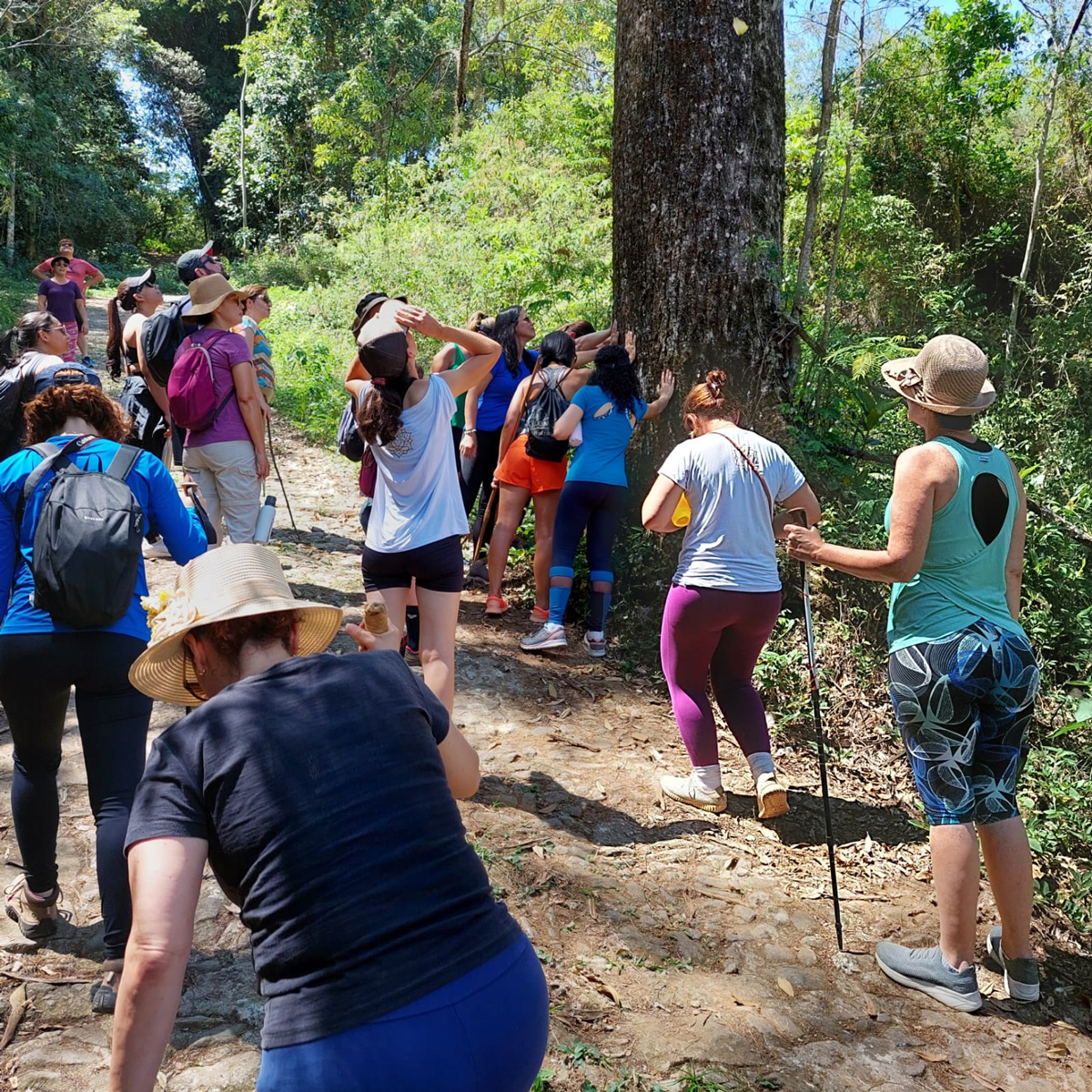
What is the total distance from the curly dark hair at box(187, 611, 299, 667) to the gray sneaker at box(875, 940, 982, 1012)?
290 cm

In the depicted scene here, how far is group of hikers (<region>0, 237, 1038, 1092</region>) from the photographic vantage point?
171cm

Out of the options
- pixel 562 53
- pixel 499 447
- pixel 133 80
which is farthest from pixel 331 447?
pixel 133 80

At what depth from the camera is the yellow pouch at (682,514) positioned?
480 centimetres

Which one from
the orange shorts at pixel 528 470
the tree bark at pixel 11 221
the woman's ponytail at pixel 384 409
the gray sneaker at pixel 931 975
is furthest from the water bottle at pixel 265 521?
the tree bark at pixel 11 221

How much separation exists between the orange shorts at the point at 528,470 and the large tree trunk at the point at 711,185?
971 mm

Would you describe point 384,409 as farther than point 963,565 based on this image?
Yes

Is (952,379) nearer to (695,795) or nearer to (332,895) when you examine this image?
(695,795)

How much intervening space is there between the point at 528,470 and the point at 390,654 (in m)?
4.82

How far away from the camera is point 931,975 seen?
366 centimetres

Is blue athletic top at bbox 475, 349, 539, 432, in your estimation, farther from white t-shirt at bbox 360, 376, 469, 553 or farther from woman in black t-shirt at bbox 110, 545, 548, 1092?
woman in black t-shirt at bbox 110, 545, 548, 1092

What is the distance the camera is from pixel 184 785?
1769 mm

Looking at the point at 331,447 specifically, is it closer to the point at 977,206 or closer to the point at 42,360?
the point at 42,360

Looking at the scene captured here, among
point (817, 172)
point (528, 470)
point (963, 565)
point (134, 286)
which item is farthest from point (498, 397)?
point (963, 565)

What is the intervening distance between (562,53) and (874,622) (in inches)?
810
